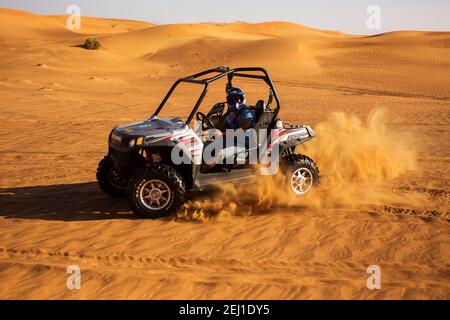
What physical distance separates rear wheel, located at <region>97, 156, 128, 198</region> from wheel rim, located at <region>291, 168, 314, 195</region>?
2.29 m

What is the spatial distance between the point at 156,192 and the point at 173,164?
41 centimetres

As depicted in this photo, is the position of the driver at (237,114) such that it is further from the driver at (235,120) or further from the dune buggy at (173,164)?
the dune buggy at (173,164)

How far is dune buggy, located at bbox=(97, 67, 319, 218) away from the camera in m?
5.98

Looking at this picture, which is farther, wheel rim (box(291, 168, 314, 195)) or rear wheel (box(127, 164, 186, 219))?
wheel rim (box(291, 168, 314, 195))

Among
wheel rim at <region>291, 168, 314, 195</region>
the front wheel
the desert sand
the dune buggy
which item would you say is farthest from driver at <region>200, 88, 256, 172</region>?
wheel rim at <region>291, 168, 314, 195</region>

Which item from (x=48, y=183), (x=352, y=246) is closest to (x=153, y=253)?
(x=352, y=246)

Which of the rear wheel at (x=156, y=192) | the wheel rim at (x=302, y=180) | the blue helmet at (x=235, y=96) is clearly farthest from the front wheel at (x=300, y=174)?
the rear wheel at (x=156, y=192)

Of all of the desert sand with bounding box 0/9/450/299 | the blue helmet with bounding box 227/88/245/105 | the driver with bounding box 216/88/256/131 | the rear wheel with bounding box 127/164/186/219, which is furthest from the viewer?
the blue helmet with bounding box 227/88/245/105

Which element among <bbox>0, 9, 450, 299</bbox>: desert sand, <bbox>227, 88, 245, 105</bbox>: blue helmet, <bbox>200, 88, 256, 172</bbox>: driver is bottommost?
<bbox>0, 9, 450, 299</bbox>: desert sand

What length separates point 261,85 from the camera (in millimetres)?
23219

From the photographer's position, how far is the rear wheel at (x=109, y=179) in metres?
6.93

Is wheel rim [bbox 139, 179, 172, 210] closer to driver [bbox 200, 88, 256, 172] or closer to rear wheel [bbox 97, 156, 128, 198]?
driver [bbox 200, 88, 256, 172]

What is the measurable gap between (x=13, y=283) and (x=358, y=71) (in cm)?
2656

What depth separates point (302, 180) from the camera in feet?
22.1
